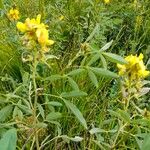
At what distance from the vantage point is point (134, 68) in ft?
4.59

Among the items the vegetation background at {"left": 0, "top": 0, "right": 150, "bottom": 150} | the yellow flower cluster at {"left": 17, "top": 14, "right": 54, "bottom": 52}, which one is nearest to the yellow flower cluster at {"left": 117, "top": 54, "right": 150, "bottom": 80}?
the vegetation background at {"left": 0, "top": 0, "right": 150, "bottom": 150}

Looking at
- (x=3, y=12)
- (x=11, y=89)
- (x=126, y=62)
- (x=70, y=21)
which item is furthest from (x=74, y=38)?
(x=126, y=62)

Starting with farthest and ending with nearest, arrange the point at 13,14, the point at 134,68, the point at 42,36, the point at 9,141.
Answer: the point at 13,14 → the point at 134,68 → the point at 42,36 → the point at 9,141

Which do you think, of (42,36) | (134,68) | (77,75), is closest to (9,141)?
(42,36)

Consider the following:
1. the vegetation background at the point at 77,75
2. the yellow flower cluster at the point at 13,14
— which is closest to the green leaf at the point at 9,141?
the vegetation background at the point at 77,75

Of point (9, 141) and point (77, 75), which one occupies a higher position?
point (77, 75)

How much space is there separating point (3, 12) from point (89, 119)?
95 cm

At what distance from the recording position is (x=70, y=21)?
3.03m

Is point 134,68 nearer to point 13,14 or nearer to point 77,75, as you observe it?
point 77,75

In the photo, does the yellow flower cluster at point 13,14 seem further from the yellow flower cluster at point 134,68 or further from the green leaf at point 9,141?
the green leaf at point 9,141

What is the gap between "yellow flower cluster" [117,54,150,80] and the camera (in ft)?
4.54

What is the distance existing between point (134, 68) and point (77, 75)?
32 centimetres

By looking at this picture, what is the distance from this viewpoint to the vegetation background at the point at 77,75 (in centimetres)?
157

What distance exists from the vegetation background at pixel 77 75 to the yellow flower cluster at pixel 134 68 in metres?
0.05
